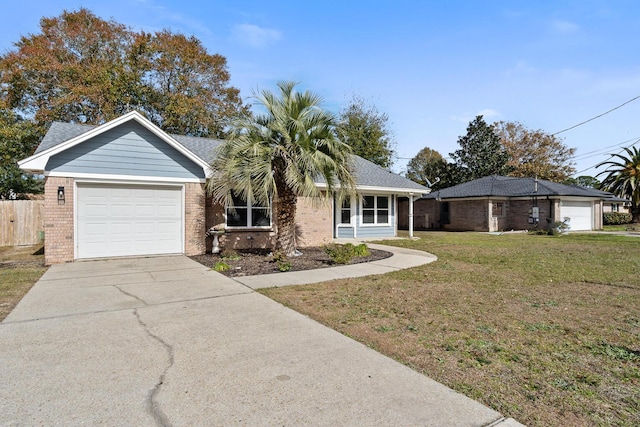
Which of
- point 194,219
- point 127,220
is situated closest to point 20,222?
point 127,220

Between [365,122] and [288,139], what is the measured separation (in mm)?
25826

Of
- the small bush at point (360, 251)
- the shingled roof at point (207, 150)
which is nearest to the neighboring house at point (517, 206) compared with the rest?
the shingled roof at point (207, 150)

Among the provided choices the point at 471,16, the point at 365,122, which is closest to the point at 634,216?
the point at 365,122

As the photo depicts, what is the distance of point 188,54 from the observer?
25.8 metres

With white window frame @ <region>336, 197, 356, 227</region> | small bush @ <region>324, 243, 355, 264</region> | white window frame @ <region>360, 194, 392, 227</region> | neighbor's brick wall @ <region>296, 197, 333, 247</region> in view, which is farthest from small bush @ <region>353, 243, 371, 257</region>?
white window frame @ <region>360, 194, 392, 227</region>

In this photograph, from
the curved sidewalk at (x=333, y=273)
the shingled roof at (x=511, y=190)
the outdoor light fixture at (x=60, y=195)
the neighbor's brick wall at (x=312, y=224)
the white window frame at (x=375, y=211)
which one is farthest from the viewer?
the shingled roof at (x=511, y=190)

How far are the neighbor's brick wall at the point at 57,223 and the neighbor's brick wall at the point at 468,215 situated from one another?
24.6 m

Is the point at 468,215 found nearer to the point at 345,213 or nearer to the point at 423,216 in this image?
the point at 423,216

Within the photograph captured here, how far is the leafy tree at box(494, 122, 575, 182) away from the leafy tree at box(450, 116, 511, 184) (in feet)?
10.6

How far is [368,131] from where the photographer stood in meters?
34.2

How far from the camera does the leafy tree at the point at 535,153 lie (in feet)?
134

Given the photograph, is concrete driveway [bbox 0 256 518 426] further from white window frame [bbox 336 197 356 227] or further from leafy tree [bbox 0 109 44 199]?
leafy tree [bbox 0 109 44 199]

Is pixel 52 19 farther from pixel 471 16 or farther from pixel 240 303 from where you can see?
pixel 240 303

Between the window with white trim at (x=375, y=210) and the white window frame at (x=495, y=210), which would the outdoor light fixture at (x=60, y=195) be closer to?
the window with white trim at (x=375, y=210)
